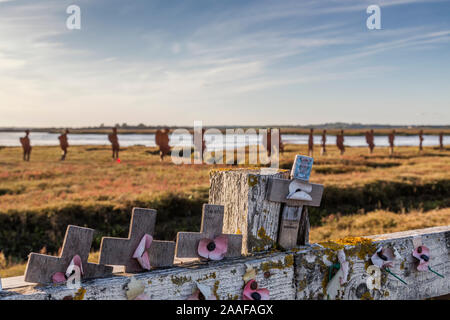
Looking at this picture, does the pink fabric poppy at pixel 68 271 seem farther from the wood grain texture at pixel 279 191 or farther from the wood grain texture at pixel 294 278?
the wood grain texture at pixel 279 191

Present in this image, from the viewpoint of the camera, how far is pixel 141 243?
208 centimetres

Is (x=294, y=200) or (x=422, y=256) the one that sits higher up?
(x=294, y=200)

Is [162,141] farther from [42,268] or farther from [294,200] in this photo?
[42,268]

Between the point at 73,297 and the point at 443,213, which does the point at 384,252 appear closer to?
the point at 73,297

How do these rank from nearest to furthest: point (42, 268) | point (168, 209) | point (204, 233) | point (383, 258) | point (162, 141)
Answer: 1. point (42, 268)
2. point (204, 233)
3. point (383, 258)
4. point (168, 209)
5. point (162, 141)

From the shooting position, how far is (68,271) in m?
1.93

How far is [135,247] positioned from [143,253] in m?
0.06

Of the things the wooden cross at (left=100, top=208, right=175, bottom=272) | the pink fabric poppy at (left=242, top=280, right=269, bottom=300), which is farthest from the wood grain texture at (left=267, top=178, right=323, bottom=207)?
the wooden cross at (left=100, top=208, right=175, bottom=272)

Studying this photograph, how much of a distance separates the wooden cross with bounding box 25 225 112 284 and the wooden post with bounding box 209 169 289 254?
2.89 ft

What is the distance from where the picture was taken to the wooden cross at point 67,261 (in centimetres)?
190

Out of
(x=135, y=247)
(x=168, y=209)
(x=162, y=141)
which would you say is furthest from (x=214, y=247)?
(x=162, y=141)

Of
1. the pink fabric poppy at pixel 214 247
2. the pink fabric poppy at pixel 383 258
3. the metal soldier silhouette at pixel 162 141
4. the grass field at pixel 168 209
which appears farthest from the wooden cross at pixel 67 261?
the metal soldier silhouette at pixel 162 141

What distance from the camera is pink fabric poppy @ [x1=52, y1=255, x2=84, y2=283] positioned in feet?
6.32
